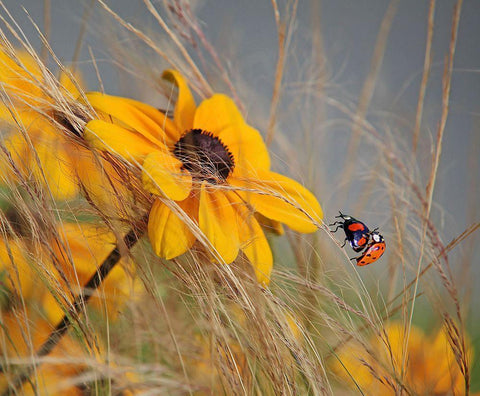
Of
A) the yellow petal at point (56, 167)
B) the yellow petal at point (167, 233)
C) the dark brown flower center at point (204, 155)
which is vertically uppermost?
the dark brown flower center at point (204, 155)

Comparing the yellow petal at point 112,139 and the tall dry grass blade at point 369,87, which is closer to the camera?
the yellow petal at point 112,139

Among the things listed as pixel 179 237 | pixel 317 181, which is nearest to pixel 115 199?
pixel 179 237

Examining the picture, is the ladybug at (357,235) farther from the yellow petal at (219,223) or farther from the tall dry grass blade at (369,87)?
the tall dry grass blade at (369,87)

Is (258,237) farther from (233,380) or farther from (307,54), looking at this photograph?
(307,54)

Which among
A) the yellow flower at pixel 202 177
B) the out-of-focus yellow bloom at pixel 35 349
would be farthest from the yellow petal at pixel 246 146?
the out-of-focus yellow bloom at pixel 35 349

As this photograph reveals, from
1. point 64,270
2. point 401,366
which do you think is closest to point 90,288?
point 64,270

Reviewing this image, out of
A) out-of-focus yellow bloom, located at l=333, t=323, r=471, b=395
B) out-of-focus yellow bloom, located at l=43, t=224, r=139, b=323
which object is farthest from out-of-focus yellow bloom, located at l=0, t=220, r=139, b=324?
out-of-focus yellow bloom, located at l=333, t=323, r=471, b=395

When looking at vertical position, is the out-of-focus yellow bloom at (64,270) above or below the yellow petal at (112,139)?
below
